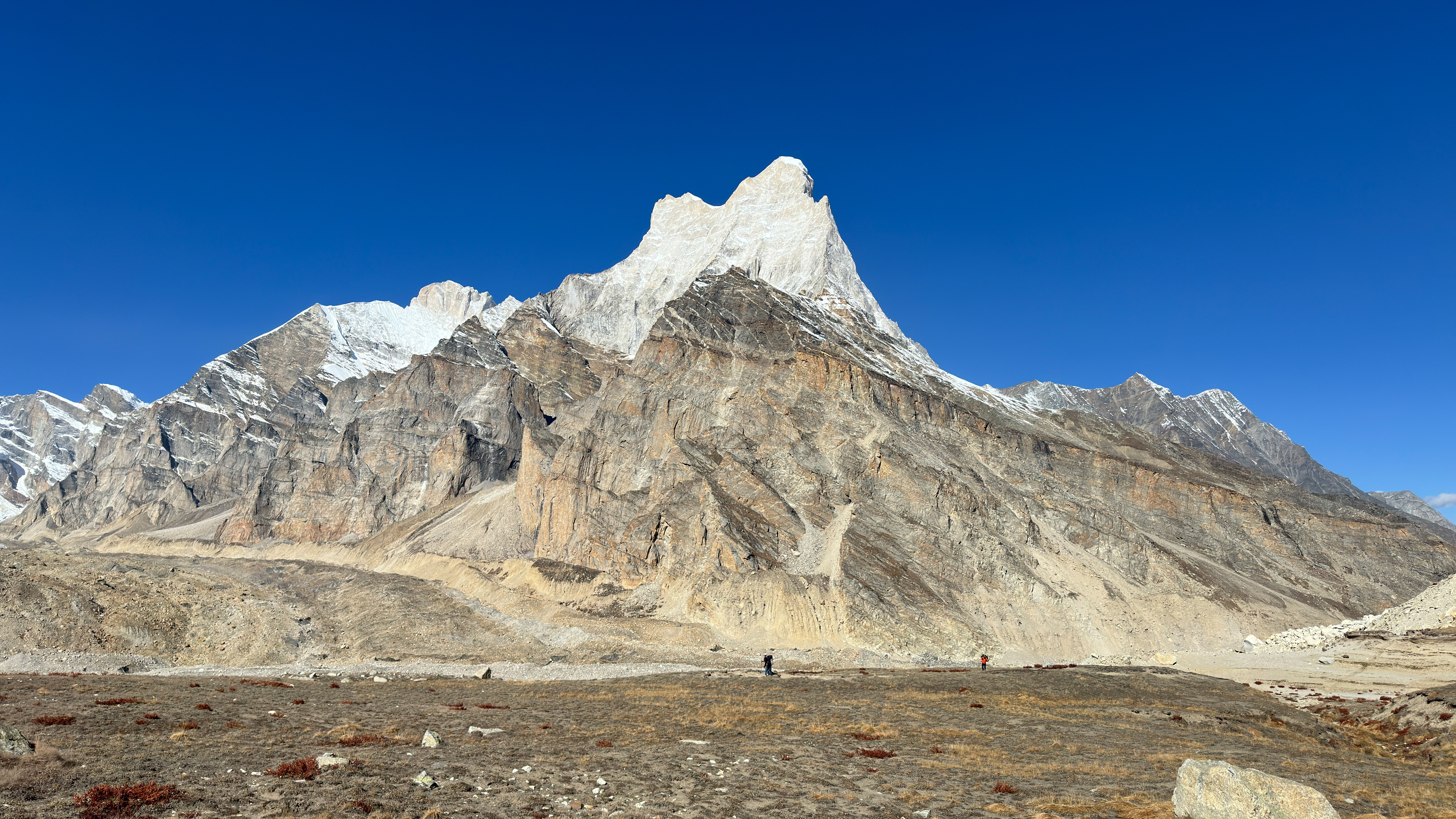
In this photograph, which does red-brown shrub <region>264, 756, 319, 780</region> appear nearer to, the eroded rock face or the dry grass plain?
the dry grass plain

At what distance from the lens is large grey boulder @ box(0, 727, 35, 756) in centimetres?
1755

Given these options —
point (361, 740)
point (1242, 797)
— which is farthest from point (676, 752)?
point (1242, 797)

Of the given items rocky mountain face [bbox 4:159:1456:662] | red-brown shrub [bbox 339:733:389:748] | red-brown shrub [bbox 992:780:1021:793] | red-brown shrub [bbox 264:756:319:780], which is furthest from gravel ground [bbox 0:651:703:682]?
red-brown shrub [bbox 992:780:1021:793]

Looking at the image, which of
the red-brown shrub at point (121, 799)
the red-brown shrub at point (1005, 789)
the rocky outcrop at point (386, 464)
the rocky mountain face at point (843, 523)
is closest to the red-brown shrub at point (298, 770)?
the red-brown shrub at point (121, 799)

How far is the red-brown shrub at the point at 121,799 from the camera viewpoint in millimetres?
14297

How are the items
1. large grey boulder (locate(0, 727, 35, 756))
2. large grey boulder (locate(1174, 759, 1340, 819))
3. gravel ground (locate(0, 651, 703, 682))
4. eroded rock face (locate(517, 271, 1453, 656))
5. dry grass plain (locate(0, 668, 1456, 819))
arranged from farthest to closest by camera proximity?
eroded rock face (locate(517, 271, 1453, 656)) → gravel ground (locate(0, 651, 703, 682)) → large grey boulder (locate(0, 727, 35, 756)) → dry grass plain (locate(0, 668, 1456, 819)) → large grey boulder (locate(1174, 759, 1340, 819))

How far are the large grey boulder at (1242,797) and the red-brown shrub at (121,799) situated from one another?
20.6m

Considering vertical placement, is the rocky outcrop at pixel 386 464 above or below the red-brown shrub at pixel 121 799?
above

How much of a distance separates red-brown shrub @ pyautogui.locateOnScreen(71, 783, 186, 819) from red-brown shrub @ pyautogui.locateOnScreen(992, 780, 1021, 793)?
18.2m

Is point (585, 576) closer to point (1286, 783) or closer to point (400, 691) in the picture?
point (400, 691)

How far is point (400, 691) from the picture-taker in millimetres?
39125

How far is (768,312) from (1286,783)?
11895 centimetres

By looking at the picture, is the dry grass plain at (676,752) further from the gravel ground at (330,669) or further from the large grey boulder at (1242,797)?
the gravel ground at (330,669)

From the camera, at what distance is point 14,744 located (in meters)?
17.8
